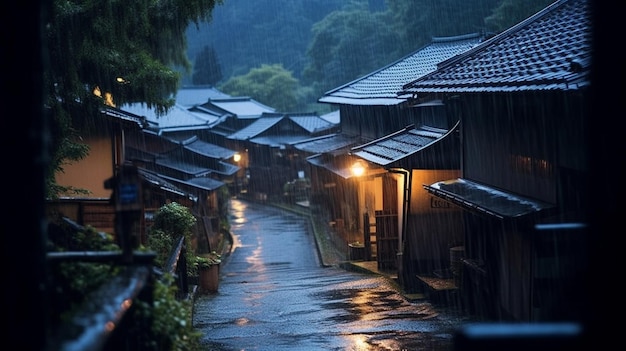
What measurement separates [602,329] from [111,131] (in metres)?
17.5

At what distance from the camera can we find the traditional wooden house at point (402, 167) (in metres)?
17.1

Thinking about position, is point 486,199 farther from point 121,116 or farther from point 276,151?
point 276,151

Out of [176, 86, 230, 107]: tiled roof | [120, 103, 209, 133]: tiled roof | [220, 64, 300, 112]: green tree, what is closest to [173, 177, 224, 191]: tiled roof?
[120, 103, 209, 133]: tiled roof

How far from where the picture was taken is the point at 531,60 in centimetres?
1098

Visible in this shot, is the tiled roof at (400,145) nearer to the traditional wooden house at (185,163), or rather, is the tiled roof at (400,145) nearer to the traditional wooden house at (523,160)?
the traditional wooden house at (523,160)

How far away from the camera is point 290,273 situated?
22.8 meters

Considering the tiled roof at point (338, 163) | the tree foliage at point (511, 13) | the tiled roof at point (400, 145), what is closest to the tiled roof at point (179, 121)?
the tiled roof at point (338, 163)

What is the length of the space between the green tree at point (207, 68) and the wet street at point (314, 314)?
2730 inches

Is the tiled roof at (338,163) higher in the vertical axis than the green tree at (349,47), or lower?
lower

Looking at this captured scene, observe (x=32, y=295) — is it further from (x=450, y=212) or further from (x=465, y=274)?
(x=450, y=212)

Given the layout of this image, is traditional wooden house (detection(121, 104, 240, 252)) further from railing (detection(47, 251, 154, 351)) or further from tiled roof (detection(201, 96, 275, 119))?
tiled roof (detection(201, 96, 275, 119))

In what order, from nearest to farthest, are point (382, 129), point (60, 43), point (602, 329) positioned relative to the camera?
point (602, 329), point (60, 43), point (382, 129)

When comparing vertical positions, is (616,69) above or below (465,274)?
above

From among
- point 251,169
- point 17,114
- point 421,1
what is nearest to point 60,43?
point 17,114
